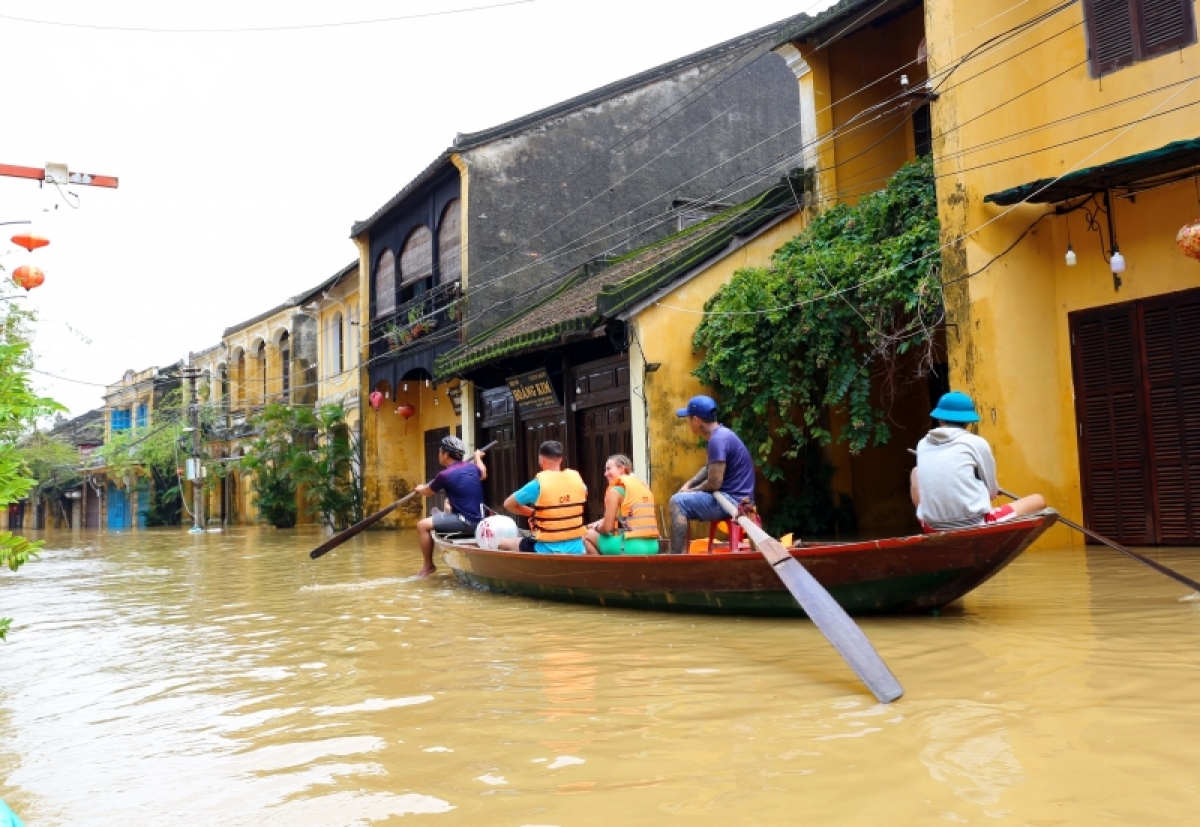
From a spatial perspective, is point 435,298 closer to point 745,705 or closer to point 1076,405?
point 1076,405

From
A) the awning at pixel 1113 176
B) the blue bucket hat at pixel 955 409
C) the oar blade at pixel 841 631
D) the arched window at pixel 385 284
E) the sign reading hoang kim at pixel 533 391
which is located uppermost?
the arched window at pixel 385 284

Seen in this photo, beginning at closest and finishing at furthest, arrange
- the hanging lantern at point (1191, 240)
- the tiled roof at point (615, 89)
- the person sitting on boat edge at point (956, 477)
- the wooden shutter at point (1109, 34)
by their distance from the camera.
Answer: the person sitting on boat edge at point (956, 477), the hanging lantern at point (1191, 240), the wooden shutter at point (1109, 34), the tiled roof at point (615, 89)

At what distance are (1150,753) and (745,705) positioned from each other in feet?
4.68

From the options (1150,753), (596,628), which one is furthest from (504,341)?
(1150,753)

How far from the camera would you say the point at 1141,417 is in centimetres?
889

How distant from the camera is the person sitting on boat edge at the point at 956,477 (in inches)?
206

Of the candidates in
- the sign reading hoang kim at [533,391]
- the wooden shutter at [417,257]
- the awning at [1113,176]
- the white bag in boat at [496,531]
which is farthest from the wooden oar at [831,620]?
the wooden shutter at [417,257]

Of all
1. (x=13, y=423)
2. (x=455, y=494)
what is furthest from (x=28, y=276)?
(x=13, y=423)

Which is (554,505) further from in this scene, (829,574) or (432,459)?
(432,459)

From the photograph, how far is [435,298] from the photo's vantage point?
19.1m

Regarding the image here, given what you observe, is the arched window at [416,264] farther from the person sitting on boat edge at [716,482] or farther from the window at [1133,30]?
the person sitting on boat edge at [716,482]

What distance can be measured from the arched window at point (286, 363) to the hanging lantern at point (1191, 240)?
24.3 meters

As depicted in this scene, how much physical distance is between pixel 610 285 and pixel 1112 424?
6145 mm

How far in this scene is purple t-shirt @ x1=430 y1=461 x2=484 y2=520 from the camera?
9.70m
